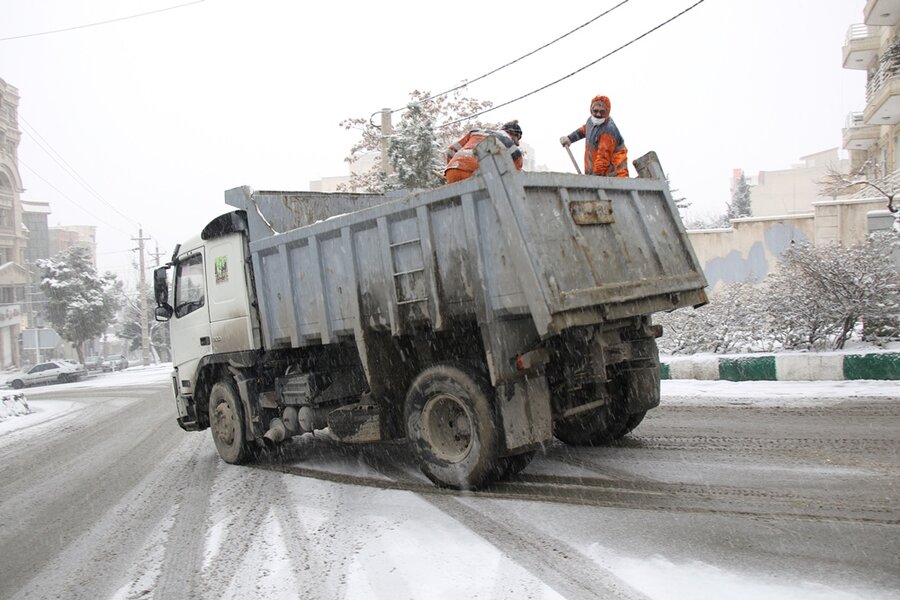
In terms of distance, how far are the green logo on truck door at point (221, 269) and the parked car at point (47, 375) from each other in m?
36.4

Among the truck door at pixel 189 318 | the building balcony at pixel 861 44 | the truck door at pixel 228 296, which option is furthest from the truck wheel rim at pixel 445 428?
the building balcony at pixel 861 44

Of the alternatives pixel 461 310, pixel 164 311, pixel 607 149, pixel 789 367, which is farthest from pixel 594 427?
pixel 164 311

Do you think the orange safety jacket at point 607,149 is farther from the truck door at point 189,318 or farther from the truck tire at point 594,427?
the truck door at point 189,318

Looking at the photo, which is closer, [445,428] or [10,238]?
[445,428]

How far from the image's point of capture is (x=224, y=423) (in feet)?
25.5

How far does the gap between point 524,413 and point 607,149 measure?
2963 millimetres

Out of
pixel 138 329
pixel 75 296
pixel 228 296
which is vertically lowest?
pixel 228 296

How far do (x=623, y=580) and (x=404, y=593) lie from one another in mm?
1164

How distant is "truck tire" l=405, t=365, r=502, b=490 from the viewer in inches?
195

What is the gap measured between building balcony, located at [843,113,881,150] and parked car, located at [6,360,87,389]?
137 feet

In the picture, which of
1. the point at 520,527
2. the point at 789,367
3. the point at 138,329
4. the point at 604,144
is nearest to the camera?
A: the point at 520,527

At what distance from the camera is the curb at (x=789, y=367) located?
9.00 metres

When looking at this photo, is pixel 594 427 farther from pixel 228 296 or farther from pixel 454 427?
pixel 228 296

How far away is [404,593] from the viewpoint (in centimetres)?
357
